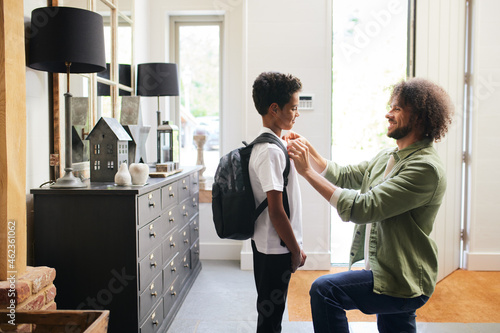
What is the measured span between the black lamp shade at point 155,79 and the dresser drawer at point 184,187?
788 mm

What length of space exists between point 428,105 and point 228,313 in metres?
1.99

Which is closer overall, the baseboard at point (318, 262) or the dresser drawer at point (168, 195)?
the dresser drawer at point (168, 195)

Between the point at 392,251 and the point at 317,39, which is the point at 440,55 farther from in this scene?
the point at 392,251

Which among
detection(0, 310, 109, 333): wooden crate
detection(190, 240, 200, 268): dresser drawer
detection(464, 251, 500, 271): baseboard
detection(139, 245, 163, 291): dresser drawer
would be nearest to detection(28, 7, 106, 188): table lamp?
detection(139, 245, 163, 291): dresser drawer

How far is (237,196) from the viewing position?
5.80 feet

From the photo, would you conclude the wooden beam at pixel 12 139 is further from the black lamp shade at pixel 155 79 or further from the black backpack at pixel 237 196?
the black lamp shade at pixel 155 79

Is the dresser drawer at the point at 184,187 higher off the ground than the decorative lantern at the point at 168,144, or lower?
lower

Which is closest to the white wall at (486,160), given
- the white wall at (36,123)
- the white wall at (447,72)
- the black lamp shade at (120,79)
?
the white wall at (447,72)

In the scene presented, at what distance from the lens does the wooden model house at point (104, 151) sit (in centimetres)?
240

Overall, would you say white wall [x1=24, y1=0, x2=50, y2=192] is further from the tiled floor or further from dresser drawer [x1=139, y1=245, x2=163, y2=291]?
the tiled floor

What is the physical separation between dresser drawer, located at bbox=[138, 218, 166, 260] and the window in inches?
75.6

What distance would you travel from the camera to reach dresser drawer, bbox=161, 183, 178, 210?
263cm

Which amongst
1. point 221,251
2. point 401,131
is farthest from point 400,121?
point 221,251

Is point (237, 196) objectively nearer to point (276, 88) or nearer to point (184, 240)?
point (276, 88)
